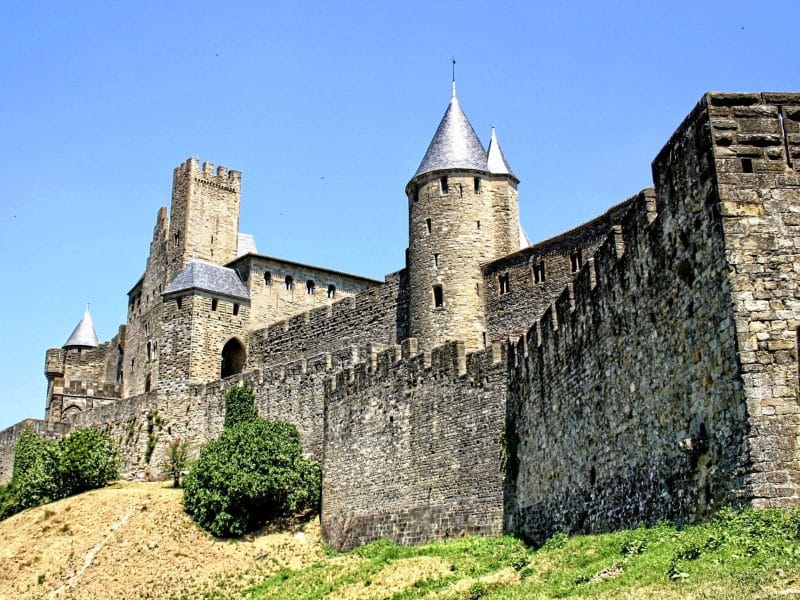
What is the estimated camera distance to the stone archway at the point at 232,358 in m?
52.9

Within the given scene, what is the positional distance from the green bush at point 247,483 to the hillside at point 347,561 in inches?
27.9

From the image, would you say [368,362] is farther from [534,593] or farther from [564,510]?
[534,593]

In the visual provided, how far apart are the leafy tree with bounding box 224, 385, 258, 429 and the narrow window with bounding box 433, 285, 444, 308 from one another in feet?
33.0

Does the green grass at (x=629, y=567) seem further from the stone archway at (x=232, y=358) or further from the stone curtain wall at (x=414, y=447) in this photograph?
the stone archway at (x=232, y=358)

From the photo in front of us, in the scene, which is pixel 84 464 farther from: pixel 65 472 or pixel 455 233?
pixel 455 233

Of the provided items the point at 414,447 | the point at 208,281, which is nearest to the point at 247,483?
the point at 414,447

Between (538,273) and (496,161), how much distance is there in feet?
21.0

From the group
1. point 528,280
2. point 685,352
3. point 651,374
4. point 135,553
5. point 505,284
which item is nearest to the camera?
point 685,352

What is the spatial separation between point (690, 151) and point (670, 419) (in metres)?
4.03

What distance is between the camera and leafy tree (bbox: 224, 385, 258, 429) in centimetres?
4387

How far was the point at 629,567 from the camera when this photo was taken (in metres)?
13.0

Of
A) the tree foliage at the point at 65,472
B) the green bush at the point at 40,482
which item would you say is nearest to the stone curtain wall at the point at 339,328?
the tree foliage at the point at 65,472

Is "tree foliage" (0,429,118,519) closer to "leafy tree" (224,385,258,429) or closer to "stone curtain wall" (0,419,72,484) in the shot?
"leafy tree" (224,385,258,429)

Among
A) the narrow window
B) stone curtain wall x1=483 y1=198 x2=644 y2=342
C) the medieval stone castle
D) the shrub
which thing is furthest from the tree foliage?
stone curtain wall x1=483 y1=198 x2=644 y2=342
